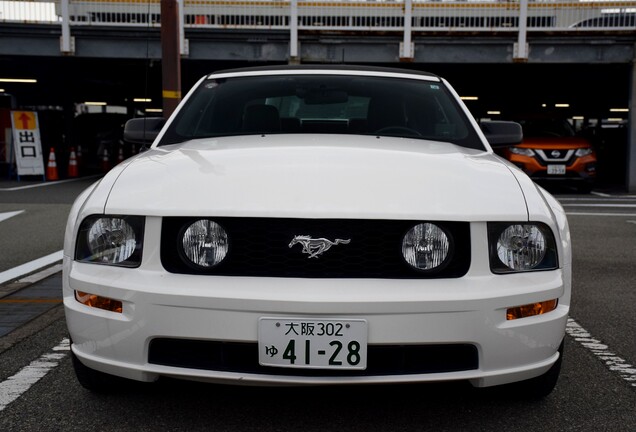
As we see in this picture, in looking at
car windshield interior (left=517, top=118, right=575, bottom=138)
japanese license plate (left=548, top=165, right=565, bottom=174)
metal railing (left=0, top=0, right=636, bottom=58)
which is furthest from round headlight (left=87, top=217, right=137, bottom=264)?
metal railing (left=0, top=0, right=636, bottom=58)

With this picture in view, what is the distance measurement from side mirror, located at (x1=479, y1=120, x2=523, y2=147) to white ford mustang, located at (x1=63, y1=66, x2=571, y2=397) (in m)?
1.30

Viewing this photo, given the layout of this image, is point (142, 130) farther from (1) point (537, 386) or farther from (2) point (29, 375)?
(1) point (537, 386)

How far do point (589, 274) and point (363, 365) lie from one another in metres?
4.03

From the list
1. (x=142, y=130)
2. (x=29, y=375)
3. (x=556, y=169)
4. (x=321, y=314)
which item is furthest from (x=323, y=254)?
(x=556, y=169)

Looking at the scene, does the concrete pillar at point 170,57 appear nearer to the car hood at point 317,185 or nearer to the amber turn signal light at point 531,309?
the car hood at point 317,185

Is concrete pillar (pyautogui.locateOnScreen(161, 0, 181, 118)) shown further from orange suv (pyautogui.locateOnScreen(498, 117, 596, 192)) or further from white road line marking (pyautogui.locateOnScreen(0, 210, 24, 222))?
orange suv (pyautogui.locateOnScreen(498, 117, 596, 192))

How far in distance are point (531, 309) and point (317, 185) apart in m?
0.83

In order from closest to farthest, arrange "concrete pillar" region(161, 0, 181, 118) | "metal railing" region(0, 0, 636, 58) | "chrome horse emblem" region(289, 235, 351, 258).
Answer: "chrome horse emblem" region(289, 235, 351, 258), "concrete pillar" region(161, 0, 181, 118), "metal railing" region(0, 0, 636, 58)

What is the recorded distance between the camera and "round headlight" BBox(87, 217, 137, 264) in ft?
8.35

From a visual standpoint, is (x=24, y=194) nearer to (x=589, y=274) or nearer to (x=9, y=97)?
(x=589, y=274)

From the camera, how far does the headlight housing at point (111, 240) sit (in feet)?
8.30

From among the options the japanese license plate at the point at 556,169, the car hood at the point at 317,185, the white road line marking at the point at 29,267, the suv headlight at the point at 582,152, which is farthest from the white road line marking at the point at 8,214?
the suv headlight at the point at 582,152

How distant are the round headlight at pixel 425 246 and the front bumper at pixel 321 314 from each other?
0.26ft

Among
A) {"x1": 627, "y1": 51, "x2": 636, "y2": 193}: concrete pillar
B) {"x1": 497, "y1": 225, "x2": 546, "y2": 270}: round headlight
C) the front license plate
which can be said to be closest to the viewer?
the front license plate
